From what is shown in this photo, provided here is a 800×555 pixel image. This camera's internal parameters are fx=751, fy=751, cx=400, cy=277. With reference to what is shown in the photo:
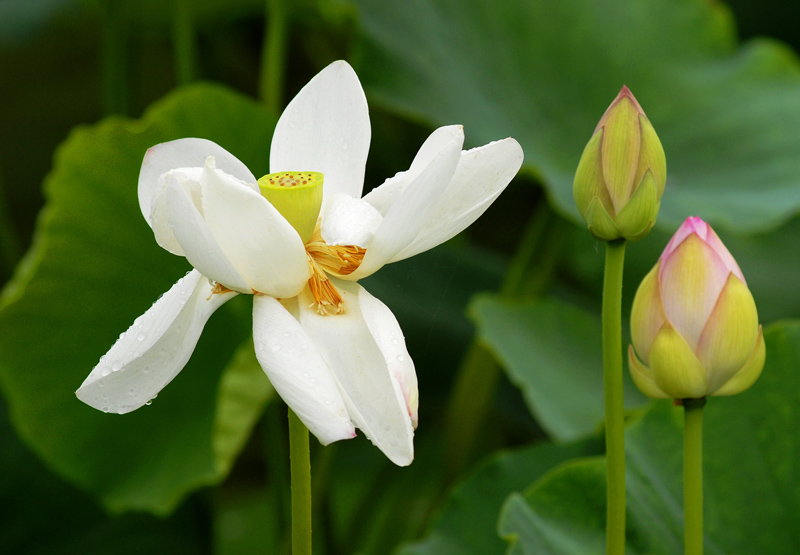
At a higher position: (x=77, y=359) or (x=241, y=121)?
(x=241, y=121)

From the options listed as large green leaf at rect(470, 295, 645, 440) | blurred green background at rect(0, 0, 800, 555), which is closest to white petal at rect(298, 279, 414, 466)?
blurred green background at rect(0, 0, 800, 555)

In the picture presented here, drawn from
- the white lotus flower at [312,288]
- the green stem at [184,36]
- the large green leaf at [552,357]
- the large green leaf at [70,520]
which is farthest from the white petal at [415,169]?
the large green leaf at [70,520]

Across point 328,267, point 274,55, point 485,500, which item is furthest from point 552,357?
point 328,267

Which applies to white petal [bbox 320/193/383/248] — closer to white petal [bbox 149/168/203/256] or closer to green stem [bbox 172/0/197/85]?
white petal [bbox 149/168/203/256]

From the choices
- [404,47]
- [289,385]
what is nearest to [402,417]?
[289,385]

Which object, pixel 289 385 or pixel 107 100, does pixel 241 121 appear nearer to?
pixel 107 100

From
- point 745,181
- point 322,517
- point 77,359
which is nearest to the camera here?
point 77,359

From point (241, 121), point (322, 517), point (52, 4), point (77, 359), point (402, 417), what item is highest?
point (402, 417)
